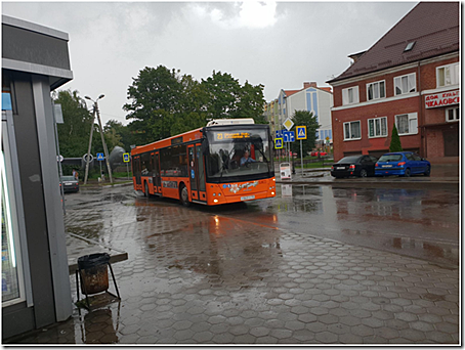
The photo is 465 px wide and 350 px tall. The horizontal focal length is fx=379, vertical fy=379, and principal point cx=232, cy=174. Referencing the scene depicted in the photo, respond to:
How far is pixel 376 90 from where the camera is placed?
34.8 meters

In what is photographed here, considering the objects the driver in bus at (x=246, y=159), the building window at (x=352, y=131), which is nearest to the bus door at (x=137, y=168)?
the driver in bus at (x=246, y=159)

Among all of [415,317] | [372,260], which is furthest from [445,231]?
[415,317]

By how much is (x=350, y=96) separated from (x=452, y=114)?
31.3 ft

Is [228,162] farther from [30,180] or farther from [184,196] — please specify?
[30,180]

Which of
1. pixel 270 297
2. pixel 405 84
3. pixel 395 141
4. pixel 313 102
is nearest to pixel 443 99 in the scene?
pixel 405 84

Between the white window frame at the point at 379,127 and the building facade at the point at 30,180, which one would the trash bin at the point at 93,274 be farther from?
the white window frame at the point at 379,127

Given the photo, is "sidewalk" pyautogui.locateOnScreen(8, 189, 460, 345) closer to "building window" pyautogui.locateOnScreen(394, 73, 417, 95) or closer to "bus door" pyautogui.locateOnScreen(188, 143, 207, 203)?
"bus door" pyautogui.locateOnScreen(188, 143, 207, 203)

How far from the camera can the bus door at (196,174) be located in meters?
13.0

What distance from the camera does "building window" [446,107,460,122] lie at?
98.2 ft

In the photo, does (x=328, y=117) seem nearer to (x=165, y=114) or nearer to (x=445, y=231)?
(x=165, y=114)

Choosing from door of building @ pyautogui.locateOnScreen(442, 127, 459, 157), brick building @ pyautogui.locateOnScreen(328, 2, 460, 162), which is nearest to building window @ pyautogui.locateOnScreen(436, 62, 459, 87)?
brick building @ pyautogui.locateOnScreen(328, 2, 460, 162)

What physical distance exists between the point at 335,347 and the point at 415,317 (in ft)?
3.56

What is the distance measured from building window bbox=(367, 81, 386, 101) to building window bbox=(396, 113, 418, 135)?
107 inches

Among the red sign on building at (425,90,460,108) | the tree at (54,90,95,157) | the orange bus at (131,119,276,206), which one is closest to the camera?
the orange bus at (131,119,276,206)
